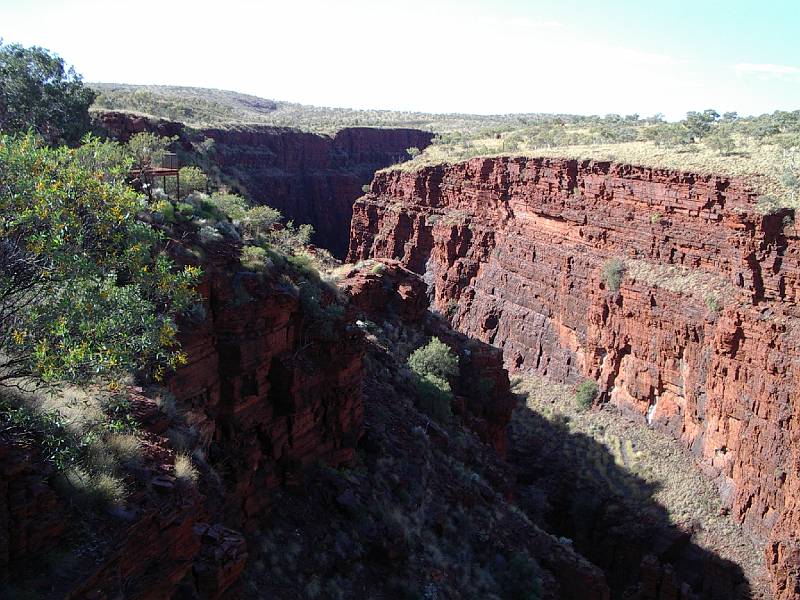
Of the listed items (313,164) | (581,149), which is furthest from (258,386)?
(313,164)

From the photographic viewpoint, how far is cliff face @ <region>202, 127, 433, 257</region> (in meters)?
69.8

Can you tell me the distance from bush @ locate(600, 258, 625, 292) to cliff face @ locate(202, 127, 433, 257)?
42.4 meters

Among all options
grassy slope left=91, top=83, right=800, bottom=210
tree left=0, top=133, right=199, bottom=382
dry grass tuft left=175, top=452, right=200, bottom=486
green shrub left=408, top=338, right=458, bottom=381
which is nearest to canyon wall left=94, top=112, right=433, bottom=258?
grassy slope left=91, top=83, right=800, bottom=210

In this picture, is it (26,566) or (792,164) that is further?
(792,164)

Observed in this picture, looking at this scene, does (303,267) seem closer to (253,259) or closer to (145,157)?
(253,259)

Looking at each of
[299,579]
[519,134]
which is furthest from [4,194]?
[519,134]

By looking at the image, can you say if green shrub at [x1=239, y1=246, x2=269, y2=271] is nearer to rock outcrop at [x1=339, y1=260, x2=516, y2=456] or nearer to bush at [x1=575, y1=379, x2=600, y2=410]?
rock outcrop at [x1=339, y1=260, x2=516, y2=456]

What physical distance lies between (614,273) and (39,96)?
84.8ft

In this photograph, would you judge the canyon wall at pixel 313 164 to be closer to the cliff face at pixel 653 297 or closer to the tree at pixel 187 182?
the cliff face at pixel 653 297

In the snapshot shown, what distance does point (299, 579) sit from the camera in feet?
38.0

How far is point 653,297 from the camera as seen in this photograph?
97.0ft

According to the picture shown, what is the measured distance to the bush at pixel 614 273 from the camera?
3156cm

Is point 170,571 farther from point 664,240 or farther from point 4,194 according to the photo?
point 664,240

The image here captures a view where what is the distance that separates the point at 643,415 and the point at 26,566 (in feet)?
93.4
